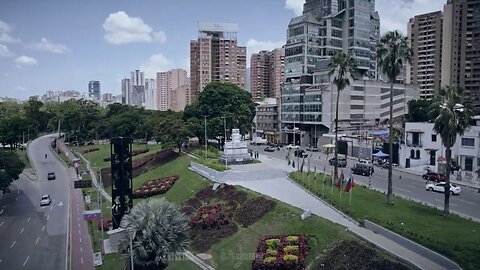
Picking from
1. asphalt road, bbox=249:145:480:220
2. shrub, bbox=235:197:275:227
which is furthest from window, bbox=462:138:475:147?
shrub, bbox=235:197:275:227

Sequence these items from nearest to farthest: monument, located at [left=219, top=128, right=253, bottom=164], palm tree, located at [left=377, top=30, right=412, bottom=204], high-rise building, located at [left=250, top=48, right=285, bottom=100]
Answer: palm tree, located at [left=377, top=30, right=412, bottom=204], monument, located at [left=219, top=128, right=253, bottom=164], high-rise building, located at [left=250, top=48, right=285, bottom=100]

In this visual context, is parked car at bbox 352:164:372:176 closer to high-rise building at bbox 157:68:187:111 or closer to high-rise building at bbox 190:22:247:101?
high-rise building at bbox 190:22:247:101

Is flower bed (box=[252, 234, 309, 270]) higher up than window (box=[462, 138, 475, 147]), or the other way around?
window (box=[462, 138, 475, 147])

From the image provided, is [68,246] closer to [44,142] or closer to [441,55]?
[44,142]

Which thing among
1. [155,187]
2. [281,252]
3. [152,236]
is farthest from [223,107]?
[152,236]

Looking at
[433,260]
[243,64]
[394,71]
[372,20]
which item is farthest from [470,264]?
[243,64]

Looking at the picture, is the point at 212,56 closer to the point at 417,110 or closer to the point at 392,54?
the point at 417,110
